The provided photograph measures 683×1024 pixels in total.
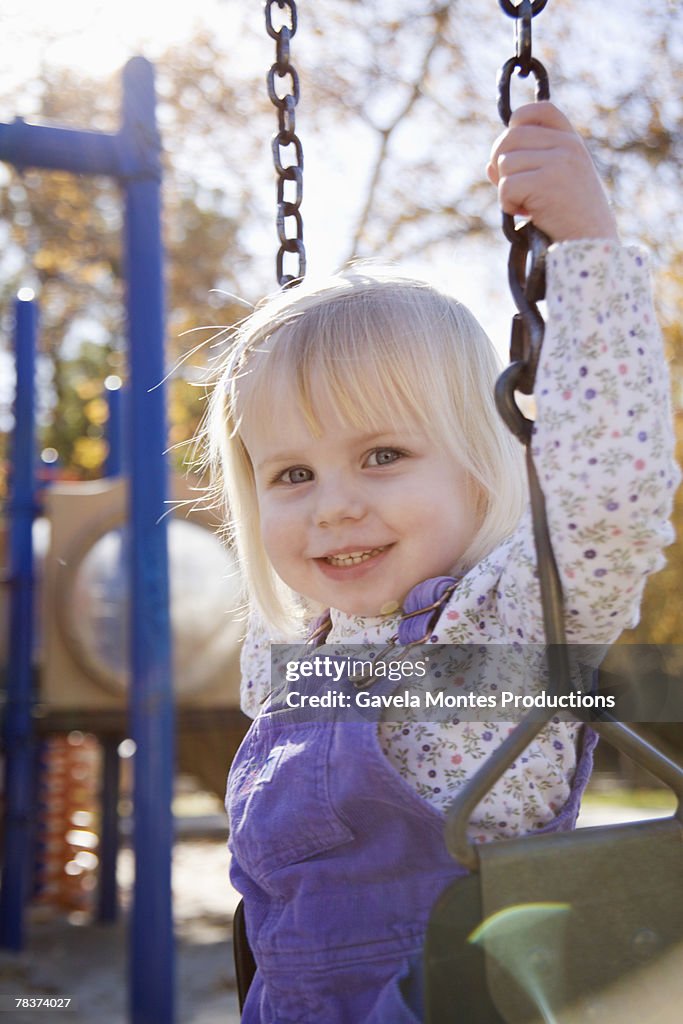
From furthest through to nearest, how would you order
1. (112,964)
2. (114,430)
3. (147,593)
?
(114,430) → (112,964) → (147,593)

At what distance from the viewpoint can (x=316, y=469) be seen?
966 mm

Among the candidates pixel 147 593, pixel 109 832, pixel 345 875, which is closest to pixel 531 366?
pixel 345 875

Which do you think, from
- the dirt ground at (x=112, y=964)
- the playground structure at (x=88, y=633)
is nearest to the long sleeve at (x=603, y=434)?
the playground structure at (x=88, y=633)

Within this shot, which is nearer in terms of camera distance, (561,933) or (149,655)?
(561,933)

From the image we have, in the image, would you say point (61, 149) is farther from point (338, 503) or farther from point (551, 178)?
point (551, 178)

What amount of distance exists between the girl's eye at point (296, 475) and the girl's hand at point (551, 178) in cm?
32

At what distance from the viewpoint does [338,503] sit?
0.93 meters

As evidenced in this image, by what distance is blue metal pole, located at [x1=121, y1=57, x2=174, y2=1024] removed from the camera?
212cm

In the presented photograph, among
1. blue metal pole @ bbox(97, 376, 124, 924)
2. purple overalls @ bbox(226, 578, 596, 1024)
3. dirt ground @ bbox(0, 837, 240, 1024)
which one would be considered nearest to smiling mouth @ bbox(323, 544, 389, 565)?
purple overalls @ bbox(226, 578, 596, 1024)

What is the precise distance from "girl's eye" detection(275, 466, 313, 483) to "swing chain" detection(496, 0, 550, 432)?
0.30 m

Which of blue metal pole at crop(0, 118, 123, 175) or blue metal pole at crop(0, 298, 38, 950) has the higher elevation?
blue metal pole at crop(0, 118, 123, 175)

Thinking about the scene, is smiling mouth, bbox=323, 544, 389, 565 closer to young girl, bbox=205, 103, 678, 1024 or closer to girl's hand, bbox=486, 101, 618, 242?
young girl, bbox=205, 103, 678, 1024

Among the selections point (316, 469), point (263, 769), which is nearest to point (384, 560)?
point (316, 469)

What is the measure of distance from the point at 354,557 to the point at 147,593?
1.22m
